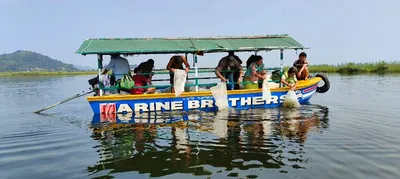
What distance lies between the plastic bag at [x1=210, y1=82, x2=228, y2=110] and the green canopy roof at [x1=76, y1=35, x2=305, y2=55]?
3.81 ft

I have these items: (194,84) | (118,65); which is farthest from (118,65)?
(194,84)

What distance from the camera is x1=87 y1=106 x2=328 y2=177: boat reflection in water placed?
16.3 ft

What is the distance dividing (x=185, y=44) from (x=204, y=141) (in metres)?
4.49

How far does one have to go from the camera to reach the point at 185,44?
33.4ft

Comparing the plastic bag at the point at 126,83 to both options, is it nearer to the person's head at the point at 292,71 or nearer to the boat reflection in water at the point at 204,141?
the boat reflection in water at the point at 204,141

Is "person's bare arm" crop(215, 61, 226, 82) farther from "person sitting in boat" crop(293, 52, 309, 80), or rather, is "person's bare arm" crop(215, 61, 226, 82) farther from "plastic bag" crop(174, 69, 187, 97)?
"person sitting in boat" crop(293, 52, 309, 80)

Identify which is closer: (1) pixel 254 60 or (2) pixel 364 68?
(1) pixel 254 60

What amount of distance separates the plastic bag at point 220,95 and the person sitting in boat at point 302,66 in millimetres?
2908

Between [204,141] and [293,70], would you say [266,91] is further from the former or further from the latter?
[204,141]

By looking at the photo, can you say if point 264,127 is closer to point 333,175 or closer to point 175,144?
point 175,144

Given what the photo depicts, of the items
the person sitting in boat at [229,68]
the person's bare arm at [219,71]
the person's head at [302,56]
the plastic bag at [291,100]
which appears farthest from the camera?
the person's head at [302,56]

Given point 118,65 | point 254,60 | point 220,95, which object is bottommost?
point 220,95

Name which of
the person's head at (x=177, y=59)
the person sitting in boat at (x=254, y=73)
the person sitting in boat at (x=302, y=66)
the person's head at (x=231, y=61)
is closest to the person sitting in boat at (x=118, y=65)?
the person's head at (x=177, y=59)

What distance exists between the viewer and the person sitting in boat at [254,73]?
→ 10.4 meters
